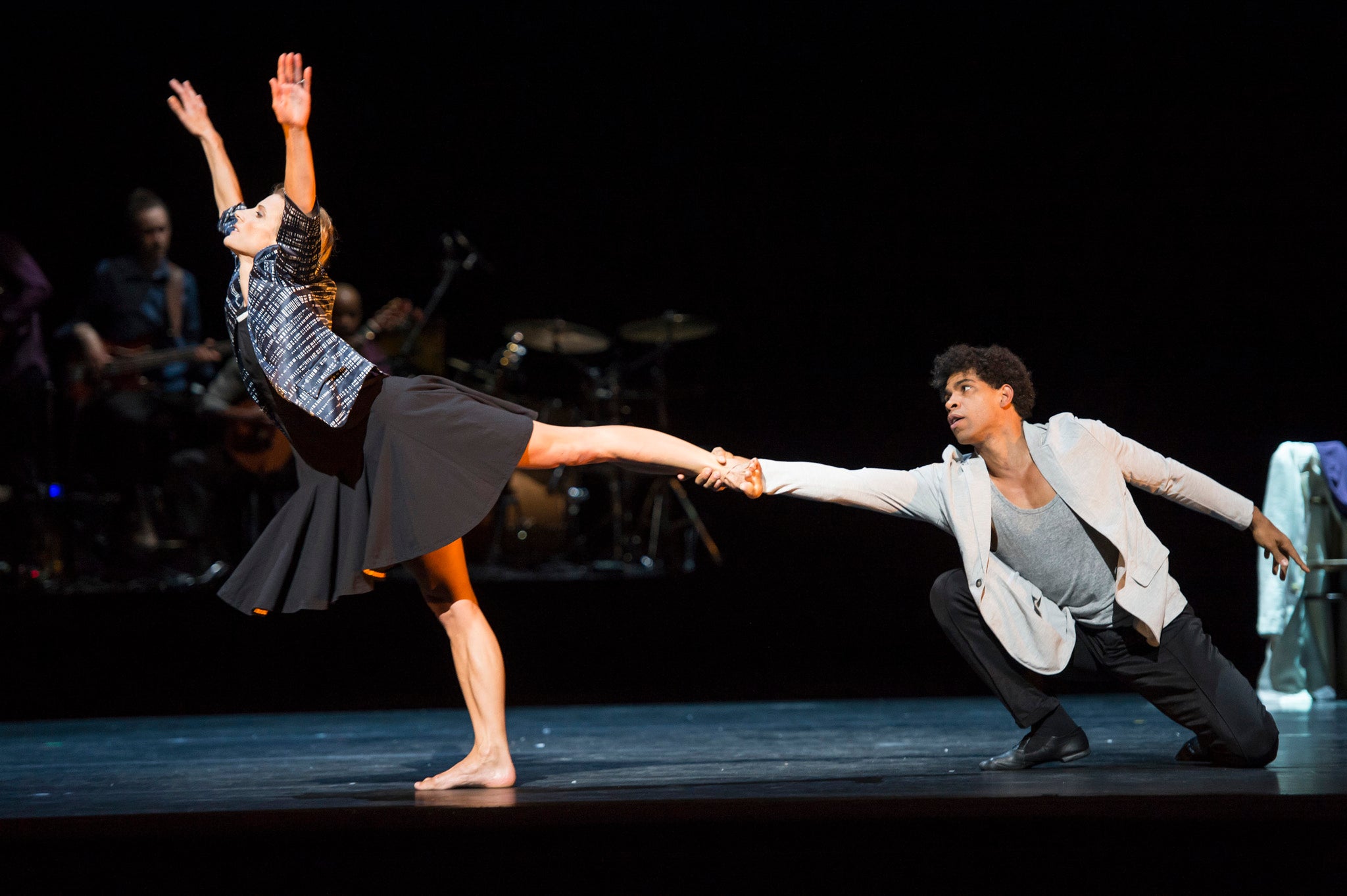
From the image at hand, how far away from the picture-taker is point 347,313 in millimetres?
5395

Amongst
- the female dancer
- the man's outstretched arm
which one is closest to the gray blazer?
the man's outstretched arm

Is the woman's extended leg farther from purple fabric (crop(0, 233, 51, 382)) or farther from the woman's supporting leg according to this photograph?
purple fabric (crop(0, 233, 51, 382))

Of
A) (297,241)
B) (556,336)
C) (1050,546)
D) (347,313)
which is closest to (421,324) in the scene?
(347,313)

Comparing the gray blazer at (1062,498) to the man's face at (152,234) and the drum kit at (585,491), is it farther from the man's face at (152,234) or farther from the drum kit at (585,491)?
the man's face at (152,234)

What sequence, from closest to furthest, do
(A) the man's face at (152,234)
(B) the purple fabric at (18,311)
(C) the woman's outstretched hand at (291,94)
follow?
(C) the woman's outstretched hand at (291,94) < (B) the purple fabric at (18,311) < (A) the man's face at (152,234)

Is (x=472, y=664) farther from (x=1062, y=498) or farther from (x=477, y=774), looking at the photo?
(x=1062, y=498)

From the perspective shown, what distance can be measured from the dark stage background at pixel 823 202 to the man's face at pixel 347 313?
1118 mm

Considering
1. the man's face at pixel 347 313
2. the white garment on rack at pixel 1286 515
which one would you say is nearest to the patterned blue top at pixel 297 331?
the man's face at pixel 347 313

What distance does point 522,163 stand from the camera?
6164mm

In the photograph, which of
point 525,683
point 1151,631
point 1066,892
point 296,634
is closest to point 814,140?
point 525,683

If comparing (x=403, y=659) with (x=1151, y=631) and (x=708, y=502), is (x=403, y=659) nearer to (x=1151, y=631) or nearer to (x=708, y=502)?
(x=708, y=502)

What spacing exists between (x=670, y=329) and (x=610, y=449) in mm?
3550

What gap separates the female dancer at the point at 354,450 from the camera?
2.22 m

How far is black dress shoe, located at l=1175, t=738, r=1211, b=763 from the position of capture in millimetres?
2477
